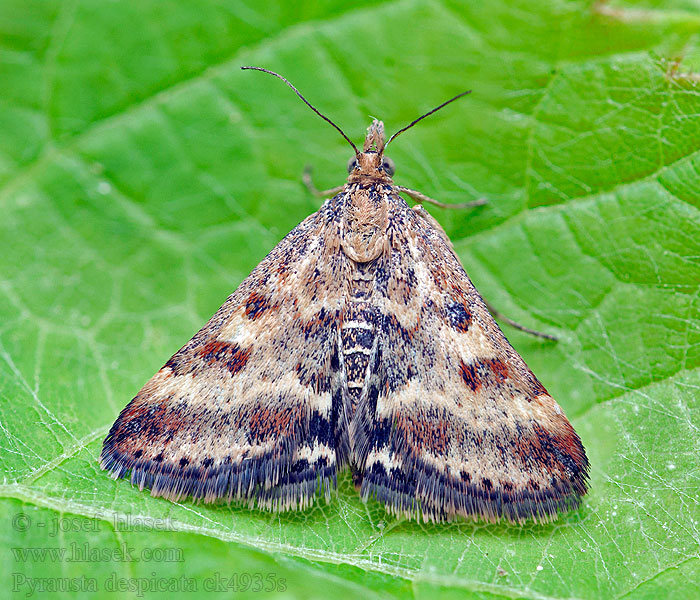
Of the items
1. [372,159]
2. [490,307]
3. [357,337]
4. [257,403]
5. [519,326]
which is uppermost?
[372,159]

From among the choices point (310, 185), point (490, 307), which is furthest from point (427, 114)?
point (490, 307)

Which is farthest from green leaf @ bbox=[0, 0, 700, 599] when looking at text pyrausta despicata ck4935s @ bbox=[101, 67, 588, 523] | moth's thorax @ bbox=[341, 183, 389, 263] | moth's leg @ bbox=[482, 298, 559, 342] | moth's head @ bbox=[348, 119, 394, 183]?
moth's thorax @ bbox=[341, 183, 389, 263]

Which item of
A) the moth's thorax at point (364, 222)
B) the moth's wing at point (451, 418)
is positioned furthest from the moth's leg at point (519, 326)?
the moth's thorax at point (364, 222)

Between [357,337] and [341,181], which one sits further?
[341,181]

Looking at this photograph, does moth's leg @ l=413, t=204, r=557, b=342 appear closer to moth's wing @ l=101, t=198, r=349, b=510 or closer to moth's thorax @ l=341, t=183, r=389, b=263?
moth's thorax @ l=341, t=183, r=389, b=263

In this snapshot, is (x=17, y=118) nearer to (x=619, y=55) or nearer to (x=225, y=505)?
(x=225, y=505)

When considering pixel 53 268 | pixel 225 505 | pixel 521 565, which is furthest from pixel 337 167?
pixel 521 565

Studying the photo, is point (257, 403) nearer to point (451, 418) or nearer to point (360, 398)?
point (360, 398)

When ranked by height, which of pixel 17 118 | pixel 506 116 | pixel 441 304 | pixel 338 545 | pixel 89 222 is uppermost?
pixel 506 116
